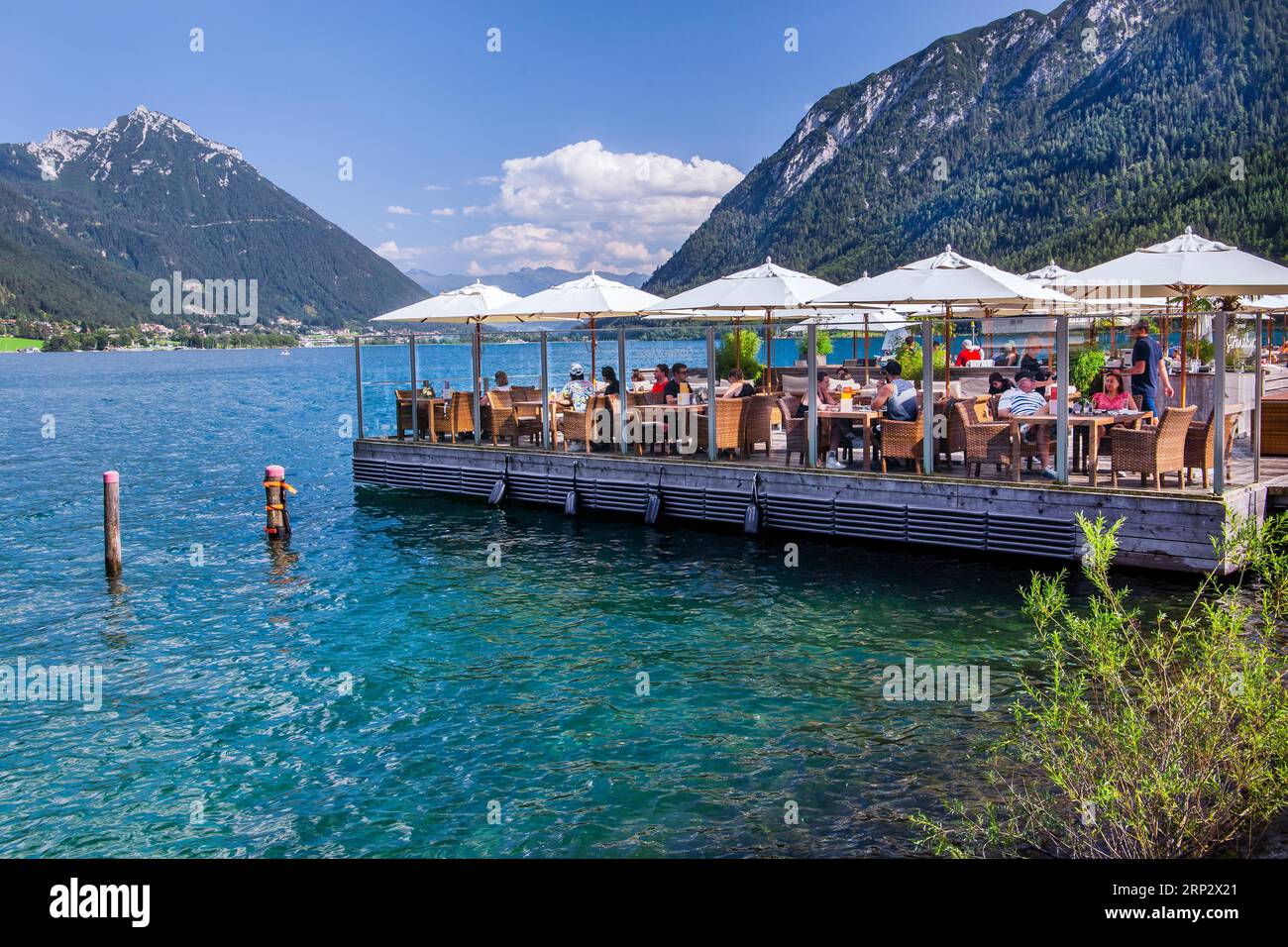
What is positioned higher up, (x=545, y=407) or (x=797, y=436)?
(x=545, y=407)

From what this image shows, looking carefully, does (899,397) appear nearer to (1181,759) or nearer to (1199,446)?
(1199,446)

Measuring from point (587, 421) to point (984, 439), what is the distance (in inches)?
292

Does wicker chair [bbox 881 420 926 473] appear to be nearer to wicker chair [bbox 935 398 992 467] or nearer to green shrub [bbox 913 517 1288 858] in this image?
wicker chair [bbox 935 398 992 467]

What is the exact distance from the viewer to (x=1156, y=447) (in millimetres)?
13148

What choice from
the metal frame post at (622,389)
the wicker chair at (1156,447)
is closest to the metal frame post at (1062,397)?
the wicker chair at (1156,447)

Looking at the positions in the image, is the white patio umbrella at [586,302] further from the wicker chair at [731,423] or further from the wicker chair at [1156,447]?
the wicker chair at [1156,447]

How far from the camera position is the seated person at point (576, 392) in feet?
68.3

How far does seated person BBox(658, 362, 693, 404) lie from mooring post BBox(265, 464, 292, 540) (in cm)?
711

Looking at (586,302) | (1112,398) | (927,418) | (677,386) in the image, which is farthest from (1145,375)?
(586,302)

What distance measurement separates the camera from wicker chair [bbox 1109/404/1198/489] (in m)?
13.1

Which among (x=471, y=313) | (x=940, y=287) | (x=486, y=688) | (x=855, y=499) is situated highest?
(x=471, y=313)

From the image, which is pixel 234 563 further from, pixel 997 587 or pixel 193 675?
pixel 997 587

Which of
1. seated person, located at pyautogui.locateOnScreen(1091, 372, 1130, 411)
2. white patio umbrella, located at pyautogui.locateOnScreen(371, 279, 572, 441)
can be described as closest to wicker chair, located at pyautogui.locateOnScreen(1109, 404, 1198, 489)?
seated person, located at pyautogui.locateOnScreen(1091, 372, 1130, 411)
